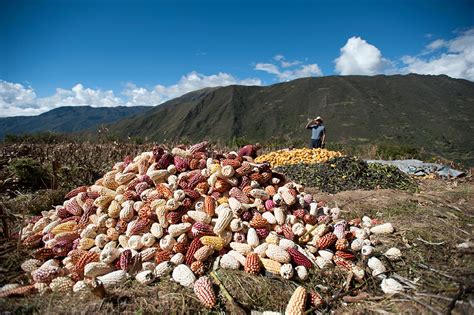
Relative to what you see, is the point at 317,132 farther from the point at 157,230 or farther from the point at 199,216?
the point at 157,230

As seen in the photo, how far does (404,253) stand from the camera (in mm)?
3246

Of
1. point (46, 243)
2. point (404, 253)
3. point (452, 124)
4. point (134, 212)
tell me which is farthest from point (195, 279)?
point (452, 124)

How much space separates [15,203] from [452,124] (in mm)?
74434

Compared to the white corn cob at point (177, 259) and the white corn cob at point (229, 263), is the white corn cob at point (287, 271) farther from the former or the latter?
the white corn cob at point (177, 259)

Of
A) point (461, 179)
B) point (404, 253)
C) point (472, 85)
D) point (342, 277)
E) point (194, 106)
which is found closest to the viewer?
point (342, 277)

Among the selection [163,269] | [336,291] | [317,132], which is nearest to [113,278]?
[163,269]

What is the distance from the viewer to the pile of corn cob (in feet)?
9.28

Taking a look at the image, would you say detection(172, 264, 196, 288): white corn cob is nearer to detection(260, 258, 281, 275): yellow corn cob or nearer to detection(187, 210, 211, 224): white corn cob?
detection(187, 210, 211, 224): white corn cob

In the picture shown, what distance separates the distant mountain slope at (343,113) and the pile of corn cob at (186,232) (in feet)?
143

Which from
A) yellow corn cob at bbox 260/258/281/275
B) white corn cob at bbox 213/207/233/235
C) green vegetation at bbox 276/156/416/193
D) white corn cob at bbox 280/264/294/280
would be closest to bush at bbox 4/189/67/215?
white corn cob at bbox 213/207/233/235

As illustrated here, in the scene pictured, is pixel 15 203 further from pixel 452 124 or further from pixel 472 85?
pixel 472 85

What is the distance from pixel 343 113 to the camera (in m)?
74.6

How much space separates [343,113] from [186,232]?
256 ft

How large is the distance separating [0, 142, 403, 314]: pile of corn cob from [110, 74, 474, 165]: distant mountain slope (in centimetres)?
4348
